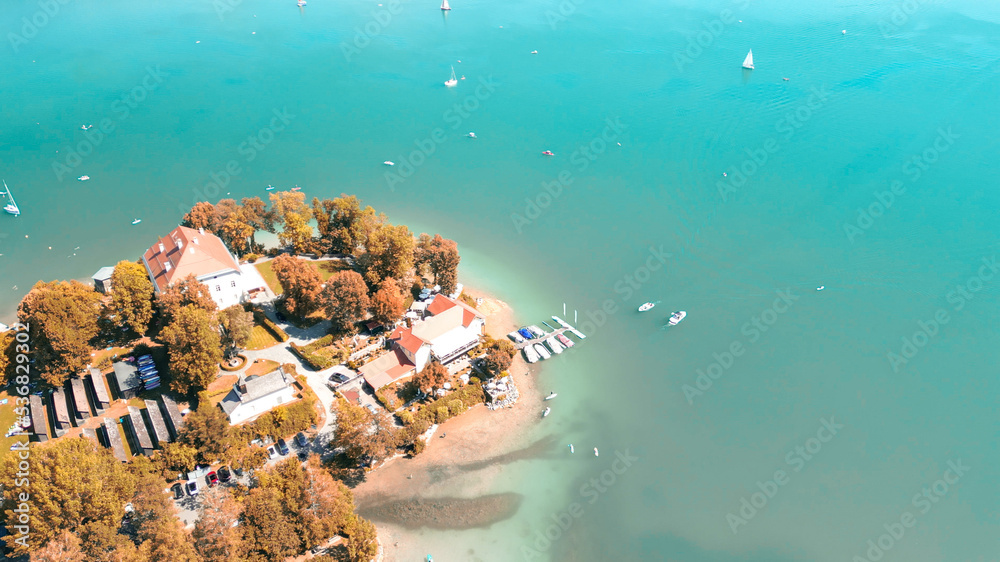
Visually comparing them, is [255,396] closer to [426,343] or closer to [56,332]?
[426,343]

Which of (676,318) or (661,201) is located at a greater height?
(661,201)

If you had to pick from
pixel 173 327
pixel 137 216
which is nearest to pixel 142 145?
pixel 137 216

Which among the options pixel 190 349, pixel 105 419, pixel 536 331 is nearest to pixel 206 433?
pixel 190 349

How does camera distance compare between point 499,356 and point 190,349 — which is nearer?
point 190,349

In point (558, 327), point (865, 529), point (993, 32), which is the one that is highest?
point (993, 32)

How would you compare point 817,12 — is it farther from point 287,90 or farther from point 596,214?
point 287,90

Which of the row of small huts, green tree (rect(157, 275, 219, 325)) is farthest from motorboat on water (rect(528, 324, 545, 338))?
the row of small huts
